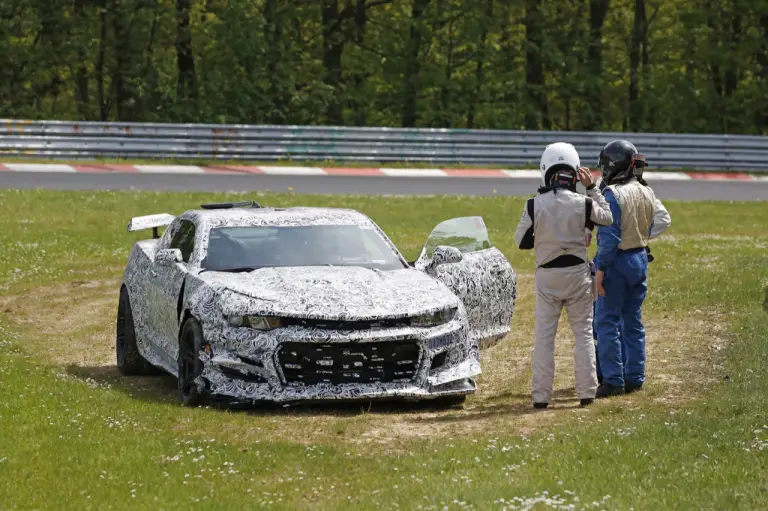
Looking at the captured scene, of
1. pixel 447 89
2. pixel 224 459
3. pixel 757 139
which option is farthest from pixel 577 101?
pixel 224 459

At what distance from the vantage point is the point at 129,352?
39.6 ft

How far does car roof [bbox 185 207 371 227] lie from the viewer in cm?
1152

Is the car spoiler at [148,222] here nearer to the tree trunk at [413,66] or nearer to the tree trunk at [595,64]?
the tree trunk at [413,66]

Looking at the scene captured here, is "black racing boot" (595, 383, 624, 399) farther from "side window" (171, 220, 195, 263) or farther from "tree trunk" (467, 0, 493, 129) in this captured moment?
"tree trunk" (467, 0, 493, 129)

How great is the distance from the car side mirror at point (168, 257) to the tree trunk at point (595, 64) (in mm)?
33949

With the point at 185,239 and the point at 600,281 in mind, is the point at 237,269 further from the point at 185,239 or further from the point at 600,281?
the point at 600,281

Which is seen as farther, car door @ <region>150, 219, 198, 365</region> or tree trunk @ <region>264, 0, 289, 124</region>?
tree trunk @ <region>264, 0, 289, 124</region>

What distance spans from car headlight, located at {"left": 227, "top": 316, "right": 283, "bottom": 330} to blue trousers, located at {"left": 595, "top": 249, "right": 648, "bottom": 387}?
2.57 metres

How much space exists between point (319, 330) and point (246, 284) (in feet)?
2.83

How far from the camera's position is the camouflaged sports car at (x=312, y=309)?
959cm

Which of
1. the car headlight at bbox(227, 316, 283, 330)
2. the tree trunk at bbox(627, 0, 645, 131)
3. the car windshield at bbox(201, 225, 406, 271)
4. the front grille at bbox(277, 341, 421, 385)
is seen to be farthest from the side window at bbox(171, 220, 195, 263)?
the tree trunk at bbox(627, 0, 645, 131)

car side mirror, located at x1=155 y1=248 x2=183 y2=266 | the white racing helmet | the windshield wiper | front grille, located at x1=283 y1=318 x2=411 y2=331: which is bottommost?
front grille, located at x1=283 y1=318 x2=411 y2=331

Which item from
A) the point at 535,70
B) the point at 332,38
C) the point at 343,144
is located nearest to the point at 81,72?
the point at 332,38

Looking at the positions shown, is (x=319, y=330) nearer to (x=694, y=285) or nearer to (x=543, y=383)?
(x=543, y=383)
